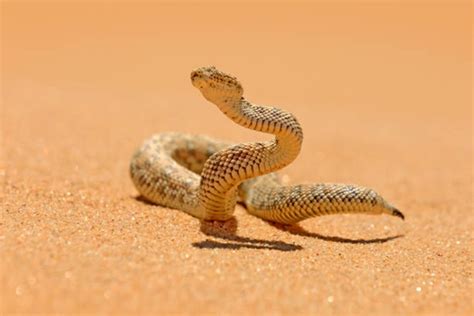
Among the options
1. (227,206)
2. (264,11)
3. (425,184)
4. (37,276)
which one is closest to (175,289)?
(37,276)

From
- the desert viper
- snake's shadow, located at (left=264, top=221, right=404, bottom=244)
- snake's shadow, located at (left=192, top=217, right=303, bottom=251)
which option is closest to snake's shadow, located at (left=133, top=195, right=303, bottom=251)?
snake's shadow, located at (left=192, top=217, right=303, bottom=251)

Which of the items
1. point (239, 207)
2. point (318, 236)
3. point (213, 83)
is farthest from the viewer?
point (239, 207)

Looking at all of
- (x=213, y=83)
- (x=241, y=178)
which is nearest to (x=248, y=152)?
(x=241, y=178)

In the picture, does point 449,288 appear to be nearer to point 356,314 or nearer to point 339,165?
point 356,314

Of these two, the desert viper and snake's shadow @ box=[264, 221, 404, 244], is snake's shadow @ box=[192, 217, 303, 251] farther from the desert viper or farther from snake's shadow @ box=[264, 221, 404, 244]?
snake's shadow @ box=[264, 221, 404, 244]

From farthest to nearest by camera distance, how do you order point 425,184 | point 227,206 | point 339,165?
point 339,165, point 425,184, point 227,206

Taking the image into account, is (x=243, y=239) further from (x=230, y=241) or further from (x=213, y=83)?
(x=213, y=83)
